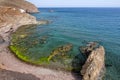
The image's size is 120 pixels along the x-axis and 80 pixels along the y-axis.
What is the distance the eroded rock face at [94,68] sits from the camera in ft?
106

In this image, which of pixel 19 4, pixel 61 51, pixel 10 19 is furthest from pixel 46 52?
pixel 19 4

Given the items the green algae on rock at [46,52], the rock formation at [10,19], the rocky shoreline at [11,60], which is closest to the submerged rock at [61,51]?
the green algae on rock at [46,52]

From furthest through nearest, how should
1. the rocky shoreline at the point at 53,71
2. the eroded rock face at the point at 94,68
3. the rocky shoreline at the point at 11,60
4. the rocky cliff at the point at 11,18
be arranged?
the rocky cliff at the point at 11,18, the rocky shoreline at the point at 11,60, the rocky shoreline at the point at 53,71, the eroded rock face at the point at 94,68

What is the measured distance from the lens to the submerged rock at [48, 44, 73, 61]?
41.6 metres

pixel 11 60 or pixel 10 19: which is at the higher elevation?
pixel 10 19

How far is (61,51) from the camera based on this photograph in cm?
4328

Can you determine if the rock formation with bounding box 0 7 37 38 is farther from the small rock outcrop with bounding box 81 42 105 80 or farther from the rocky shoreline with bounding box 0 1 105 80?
the small rock outcrop with bounding box 81 42 105 80

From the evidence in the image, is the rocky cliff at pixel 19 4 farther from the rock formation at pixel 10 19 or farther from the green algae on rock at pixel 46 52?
the green algae on rock at pixel 46 52

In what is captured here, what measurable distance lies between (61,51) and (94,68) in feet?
39.5

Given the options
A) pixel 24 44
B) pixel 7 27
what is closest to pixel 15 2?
pixel 7 27

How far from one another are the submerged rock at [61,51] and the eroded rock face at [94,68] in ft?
27.6

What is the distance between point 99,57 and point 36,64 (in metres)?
12.0

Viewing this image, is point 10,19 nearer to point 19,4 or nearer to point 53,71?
point 53,71

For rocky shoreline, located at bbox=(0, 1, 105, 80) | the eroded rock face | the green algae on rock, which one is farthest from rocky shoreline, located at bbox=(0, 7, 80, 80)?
the eroded rock face
